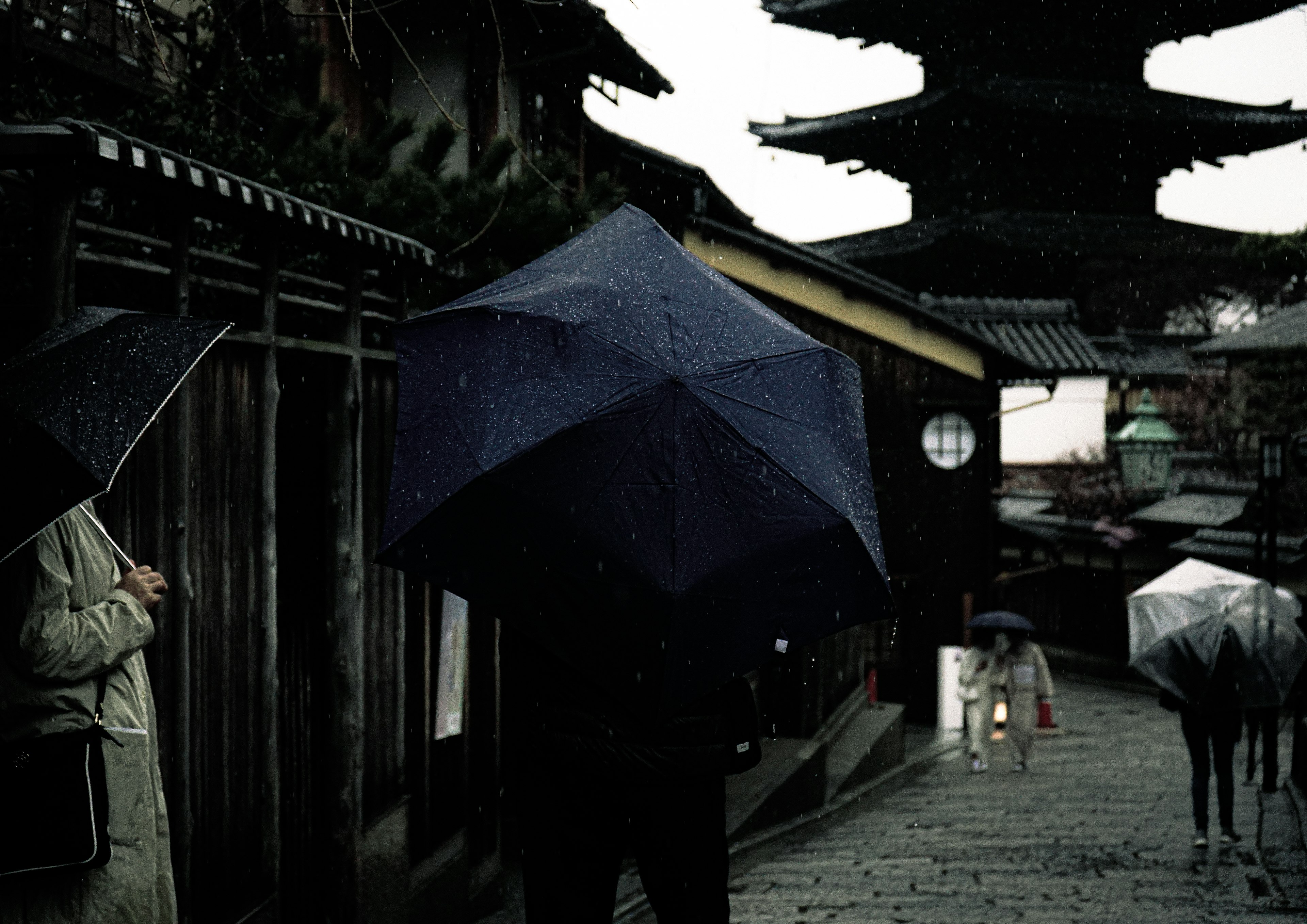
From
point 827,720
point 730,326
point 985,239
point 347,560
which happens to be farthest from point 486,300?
point 985,239

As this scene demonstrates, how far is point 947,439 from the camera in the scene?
69.1 ft

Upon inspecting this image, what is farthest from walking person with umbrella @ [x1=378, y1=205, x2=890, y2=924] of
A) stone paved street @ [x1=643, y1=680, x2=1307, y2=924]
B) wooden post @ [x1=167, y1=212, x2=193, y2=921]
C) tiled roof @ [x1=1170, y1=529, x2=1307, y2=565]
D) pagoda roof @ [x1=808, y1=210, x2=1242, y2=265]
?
pagoda roof @ [x1=808, y1=210, x2=1242, y2=265]

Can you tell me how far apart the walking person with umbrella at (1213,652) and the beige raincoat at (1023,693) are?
575 centimetres

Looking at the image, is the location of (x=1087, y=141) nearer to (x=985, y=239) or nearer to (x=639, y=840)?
(x=985, y=239)

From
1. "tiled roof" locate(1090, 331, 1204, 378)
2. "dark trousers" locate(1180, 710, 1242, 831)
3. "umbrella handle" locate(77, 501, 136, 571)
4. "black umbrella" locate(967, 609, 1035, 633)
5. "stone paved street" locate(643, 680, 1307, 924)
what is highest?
"tiled roof" locate(1090, 331, 1204, 378)

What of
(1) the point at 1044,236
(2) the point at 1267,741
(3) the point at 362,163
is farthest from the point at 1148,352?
(3) the point at 362,163

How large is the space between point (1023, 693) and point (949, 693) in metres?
4.62

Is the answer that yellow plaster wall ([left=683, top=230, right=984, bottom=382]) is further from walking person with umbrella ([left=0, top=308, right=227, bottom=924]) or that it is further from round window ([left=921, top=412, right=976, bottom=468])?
walking person with umbrella ([left=0, top=308, right=227, bottom=924])

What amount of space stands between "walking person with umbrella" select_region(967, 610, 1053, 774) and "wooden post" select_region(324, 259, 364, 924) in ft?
35.7

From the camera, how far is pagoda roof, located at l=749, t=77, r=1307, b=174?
29.5m

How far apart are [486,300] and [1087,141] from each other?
3036 centimetres

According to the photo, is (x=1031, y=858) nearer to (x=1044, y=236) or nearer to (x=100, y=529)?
(x=100, y=529)

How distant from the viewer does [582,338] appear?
3342mm

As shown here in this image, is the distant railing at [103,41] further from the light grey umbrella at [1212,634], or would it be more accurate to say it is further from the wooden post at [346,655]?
the light grey umbrella at [1212,634]
